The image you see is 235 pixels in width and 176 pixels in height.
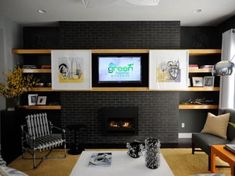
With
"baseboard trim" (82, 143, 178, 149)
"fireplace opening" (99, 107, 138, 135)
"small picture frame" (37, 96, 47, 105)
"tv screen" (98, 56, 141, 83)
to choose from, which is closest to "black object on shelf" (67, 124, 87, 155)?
"baseboard trim" (82, 143, 178, 149)

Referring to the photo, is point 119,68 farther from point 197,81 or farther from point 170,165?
point 170,165

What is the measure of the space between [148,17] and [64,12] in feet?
5.54

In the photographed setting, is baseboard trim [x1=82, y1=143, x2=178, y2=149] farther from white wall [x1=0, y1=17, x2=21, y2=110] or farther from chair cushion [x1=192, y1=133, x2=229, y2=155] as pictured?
white wall [x1=0, y1=17, x2=21, y2=110]

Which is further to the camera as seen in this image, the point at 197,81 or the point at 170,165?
the point at 197,81

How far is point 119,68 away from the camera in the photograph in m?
4.29

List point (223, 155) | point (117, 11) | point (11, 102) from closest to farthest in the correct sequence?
point (223, 155) < point (117, 11) < point (11, 102)

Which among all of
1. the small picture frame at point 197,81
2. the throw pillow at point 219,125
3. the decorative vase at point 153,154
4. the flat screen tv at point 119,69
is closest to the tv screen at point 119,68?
the flat screen tv at point 119,69

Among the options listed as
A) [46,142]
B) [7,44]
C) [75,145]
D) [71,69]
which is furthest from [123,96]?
[7,44]

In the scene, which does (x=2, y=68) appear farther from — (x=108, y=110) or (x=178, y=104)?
(x=178, y=104)

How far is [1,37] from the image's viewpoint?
392 cm

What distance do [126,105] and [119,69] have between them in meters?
0.83

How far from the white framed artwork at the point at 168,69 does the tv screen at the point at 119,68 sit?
327 millimetres

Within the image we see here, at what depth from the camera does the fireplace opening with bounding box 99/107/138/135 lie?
434cm

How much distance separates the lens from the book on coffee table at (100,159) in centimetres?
227
